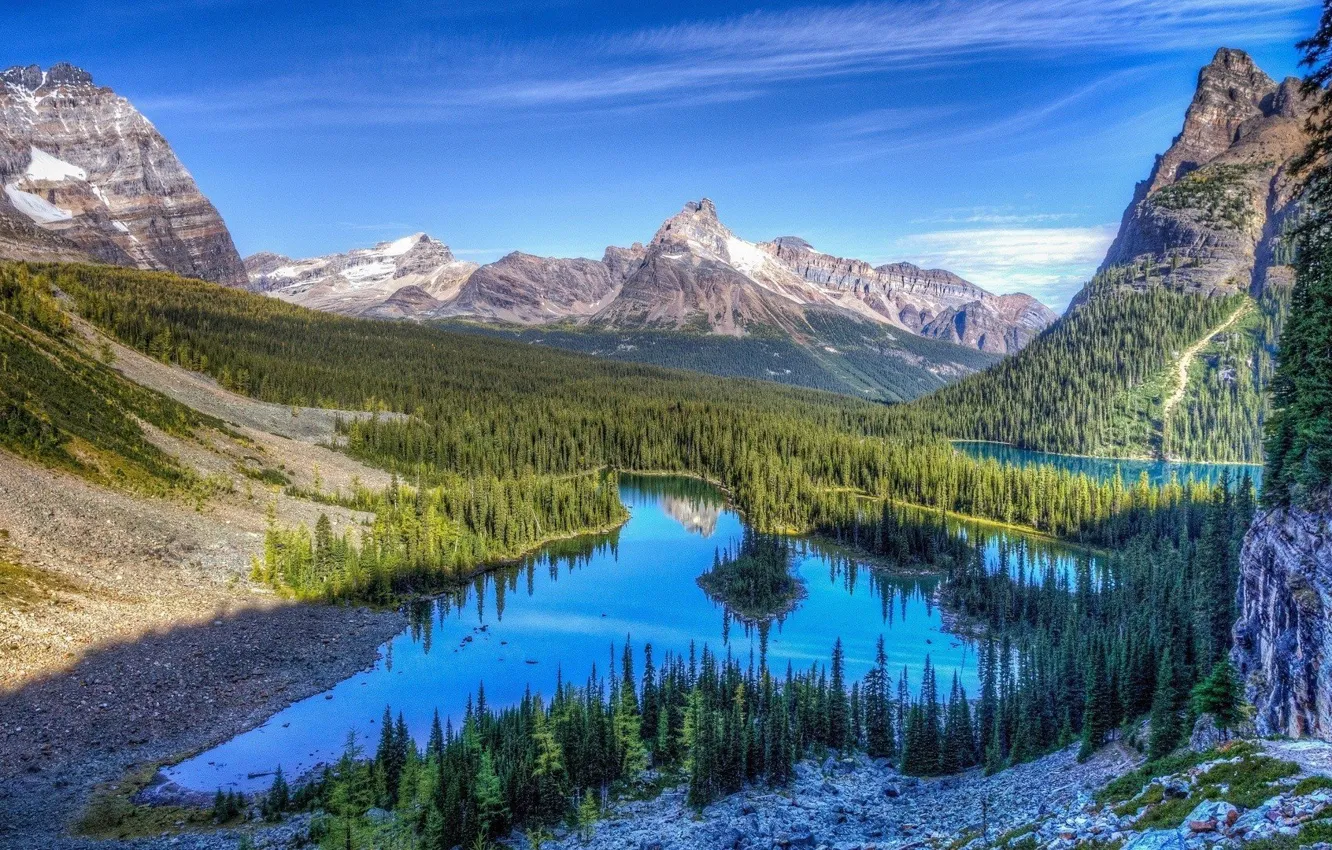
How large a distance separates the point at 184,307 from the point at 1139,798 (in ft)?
727

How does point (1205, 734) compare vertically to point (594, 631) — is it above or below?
above

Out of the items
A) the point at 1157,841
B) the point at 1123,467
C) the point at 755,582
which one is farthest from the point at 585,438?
the point at 1157,841

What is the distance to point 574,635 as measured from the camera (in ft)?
245

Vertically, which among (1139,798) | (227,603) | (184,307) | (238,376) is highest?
(184,307)

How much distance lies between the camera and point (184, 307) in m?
192

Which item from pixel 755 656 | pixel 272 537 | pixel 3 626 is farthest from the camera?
pixel 272 537

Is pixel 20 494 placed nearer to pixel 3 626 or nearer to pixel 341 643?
pixel 3 626

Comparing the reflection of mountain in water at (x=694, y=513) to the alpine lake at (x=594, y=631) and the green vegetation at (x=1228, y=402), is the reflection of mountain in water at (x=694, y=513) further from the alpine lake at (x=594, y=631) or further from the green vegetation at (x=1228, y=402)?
the green vegetation at (x=1228, y=402)

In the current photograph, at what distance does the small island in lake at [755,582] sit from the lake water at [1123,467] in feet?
278

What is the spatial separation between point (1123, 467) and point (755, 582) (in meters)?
130

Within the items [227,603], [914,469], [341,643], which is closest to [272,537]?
[227,603]

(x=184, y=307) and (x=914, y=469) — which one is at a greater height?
(x=184, y=307)

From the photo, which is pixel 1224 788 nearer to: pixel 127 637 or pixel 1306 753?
pixel 1306 753

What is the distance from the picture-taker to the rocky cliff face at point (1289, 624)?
28.2m
